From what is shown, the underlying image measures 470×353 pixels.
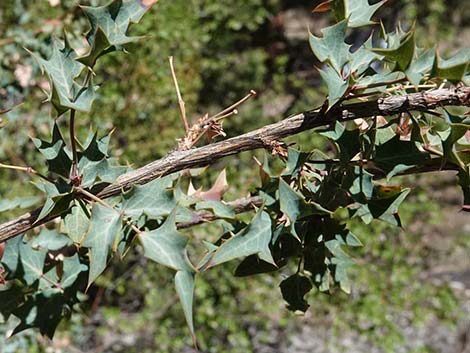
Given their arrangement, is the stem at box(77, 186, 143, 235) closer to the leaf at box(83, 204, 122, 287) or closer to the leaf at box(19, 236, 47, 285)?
the leaf at box(83, 204, 122, 287)

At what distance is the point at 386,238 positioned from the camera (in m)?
4.14

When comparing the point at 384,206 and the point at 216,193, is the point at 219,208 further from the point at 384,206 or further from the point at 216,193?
the point at 384,206

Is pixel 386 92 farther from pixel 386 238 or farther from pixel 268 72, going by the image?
pixel 268 72

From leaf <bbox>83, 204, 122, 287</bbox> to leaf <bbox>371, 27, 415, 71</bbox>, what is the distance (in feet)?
1.35

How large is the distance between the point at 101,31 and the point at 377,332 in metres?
3.32

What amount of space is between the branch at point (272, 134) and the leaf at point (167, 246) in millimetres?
139

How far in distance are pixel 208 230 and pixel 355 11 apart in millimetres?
2364

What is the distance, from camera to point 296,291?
1.21 metres

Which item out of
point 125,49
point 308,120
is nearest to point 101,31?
point 125,49

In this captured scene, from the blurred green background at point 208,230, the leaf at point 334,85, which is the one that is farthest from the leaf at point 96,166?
the blurred green background at point 208,230

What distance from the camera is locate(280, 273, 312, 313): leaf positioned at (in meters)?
1.21

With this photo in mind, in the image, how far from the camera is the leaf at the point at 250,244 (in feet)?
3.16

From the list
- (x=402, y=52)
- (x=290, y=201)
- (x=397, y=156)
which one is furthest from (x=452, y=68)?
(x=290, y=201)

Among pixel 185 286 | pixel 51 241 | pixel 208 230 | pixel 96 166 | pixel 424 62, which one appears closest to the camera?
pixel 185 286
